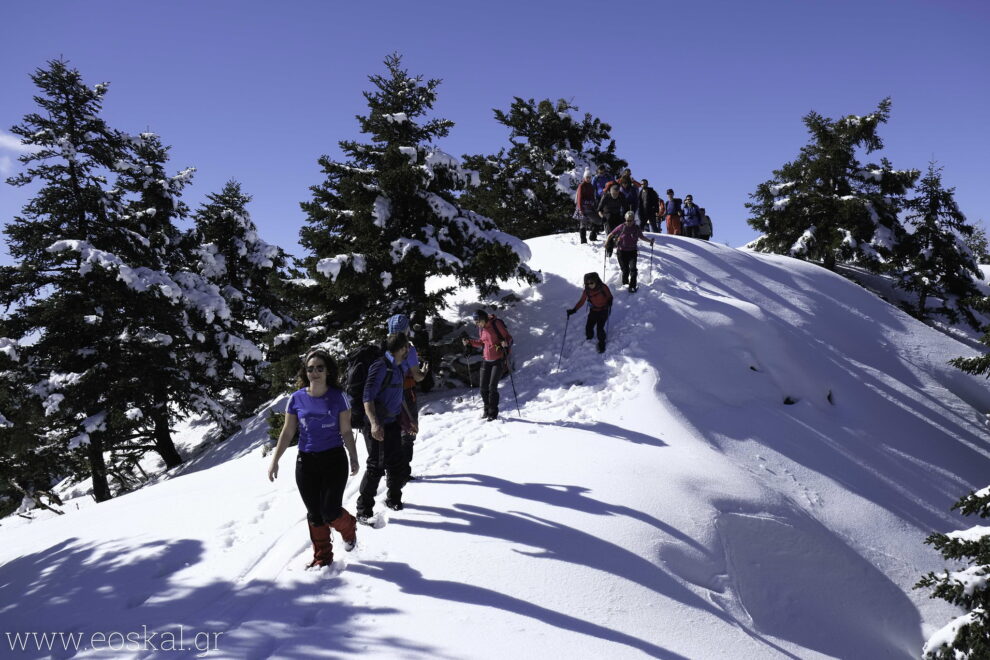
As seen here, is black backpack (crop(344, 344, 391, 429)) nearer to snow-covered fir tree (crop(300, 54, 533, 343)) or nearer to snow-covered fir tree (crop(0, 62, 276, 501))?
snow-covered fir tree (crop(300, 54, 533, 343))

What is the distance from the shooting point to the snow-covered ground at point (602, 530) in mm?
4203

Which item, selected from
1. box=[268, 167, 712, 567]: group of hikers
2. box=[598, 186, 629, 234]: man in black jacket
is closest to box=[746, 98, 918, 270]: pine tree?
box=[598, 186, 629, 234]: man in black jacket

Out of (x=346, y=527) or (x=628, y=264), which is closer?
(x=346, y=527)

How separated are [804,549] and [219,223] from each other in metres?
22.4

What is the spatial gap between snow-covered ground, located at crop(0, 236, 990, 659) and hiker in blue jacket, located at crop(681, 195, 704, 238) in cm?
1101

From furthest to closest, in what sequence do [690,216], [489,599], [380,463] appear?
[690,216]
[380,463]
[489,599]

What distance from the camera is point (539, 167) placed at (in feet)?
74.1

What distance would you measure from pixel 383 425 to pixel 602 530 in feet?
9.18

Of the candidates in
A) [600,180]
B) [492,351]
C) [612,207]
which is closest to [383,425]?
[492,351]

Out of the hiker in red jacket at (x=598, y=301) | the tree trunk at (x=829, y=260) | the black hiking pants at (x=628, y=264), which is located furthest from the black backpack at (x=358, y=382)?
the tree trunk at (x=829, y=260)

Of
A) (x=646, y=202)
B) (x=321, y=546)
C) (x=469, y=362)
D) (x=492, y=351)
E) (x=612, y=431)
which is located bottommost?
(x=321, y=546)

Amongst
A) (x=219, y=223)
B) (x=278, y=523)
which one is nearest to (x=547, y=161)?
(x=219, y=223)

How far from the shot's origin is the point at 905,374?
13680 millimetres

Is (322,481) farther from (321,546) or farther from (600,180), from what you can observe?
(600,180)
